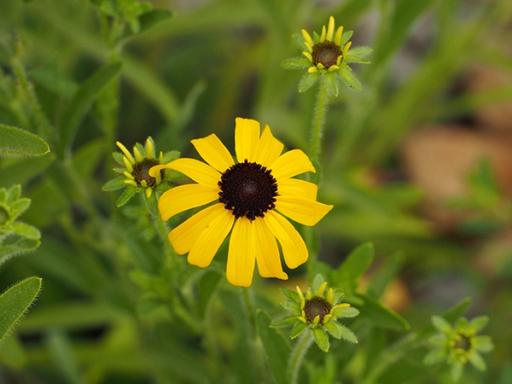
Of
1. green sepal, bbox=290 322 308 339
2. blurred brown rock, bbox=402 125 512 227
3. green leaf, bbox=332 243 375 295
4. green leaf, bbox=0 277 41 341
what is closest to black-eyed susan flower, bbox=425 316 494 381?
green leaf, bbox=332 243 375 295

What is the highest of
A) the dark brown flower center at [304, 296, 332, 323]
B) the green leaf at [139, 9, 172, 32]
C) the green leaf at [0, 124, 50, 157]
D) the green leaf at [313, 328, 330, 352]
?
the green leaf at [139, 9, 172, 32]

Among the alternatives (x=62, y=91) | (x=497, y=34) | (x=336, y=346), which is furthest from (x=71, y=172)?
(x=497, y=34)

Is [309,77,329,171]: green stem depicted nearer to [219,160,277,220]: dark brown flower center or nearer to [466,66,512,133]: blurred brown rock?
[219,160,277,220]: dark brown flower center

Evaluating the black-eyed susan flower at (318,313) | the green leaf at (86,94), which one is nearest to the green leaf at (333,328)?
the black-eyed susan flower at (318,313)

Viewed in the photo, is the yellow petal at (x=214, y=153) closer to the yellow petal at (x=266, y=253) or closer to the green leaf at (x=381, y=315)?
the yellow petal at (x=266, y=253)

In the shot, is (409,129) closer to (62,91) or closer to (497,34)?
(497,34)
